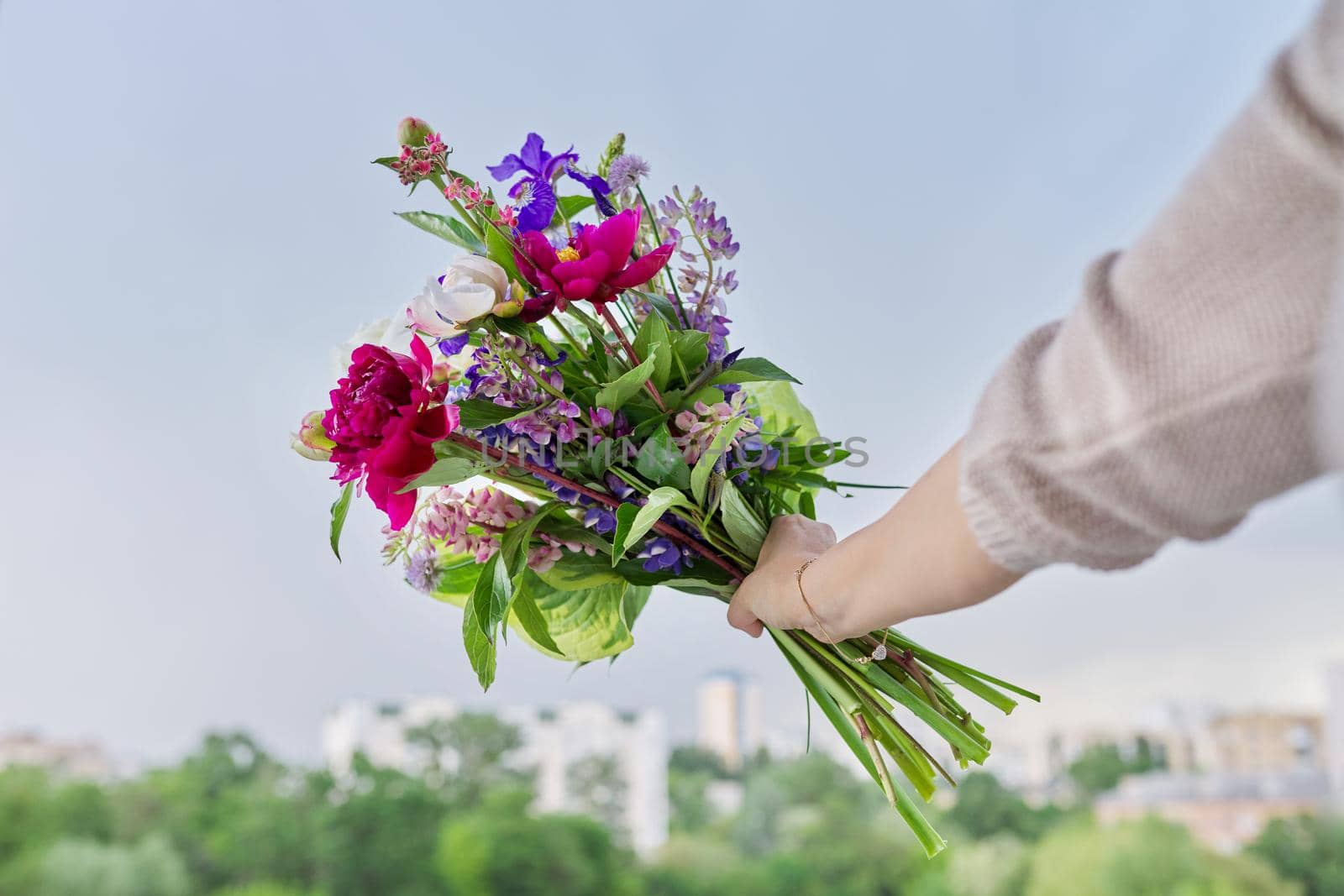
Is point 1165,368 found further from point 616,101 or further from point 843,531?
point 616,101

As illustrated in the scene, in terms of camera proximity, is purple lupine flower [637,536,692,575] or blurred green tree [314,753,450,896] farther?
blurred green tree [314,753,450,896]

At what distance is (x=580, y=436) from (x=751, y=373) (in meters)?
0.11

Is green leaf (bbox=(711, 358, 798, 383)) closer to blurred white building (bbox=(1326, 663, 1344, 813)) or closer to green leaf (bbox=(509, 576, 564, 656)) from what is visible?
green leaf (bbox=(509, 576, 564, 656))

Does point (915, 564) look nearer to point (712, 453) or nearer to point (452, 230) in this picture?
point (712, 453)

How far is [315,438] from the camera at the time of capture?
56 cm

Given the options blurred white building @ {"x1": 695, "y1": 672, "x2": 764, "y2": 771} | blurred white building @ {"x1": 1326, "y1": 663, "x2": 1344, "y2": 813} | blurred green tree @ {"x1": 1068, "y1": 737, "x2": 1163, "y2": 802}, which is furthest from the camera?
blurred white building @ {"x1": 695, "y1": 672, "x2": 764, "y2": 771}

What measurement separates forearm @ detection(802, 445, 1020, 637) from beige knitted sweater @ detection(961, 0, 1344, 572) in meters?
0.03

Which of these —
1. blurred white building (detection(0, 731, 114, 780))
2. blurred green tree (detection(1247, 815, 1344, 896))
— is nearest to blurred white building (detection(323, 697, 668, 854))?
blurred white building (detection(0, 731, 114, 780))

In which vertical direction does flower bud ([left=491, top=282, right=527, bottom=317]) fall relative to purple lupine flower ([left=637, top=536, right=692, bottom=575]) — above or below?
above

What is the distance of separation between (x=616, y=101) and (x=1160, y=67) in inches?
83.3

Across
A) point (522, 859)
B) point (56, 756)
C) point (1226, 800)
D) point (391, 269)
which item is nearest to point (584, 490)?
point (391, 269)

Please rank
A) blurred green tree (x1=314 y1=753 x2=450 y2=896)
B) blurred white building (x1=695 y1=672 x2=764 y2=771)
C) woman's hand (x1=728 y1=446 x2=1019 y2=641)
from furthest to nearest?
blurred white building (x1=695 y1=672 x2=764 y2=771) → blurred green tree (x1=314 y1=753 x2=450 y2=896) → woman's hand (x1=728 y1=446 x2=1019 y2=641)

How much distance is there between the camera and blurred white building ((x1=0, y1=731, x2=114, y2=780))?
3.51 metres

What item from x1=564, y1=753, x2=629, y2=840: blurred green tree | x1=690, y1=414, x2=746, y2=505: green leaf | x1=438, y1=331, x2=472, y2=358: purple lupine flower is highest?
x1=564, y1=753, x2=629, y2=840: blurred green tree
